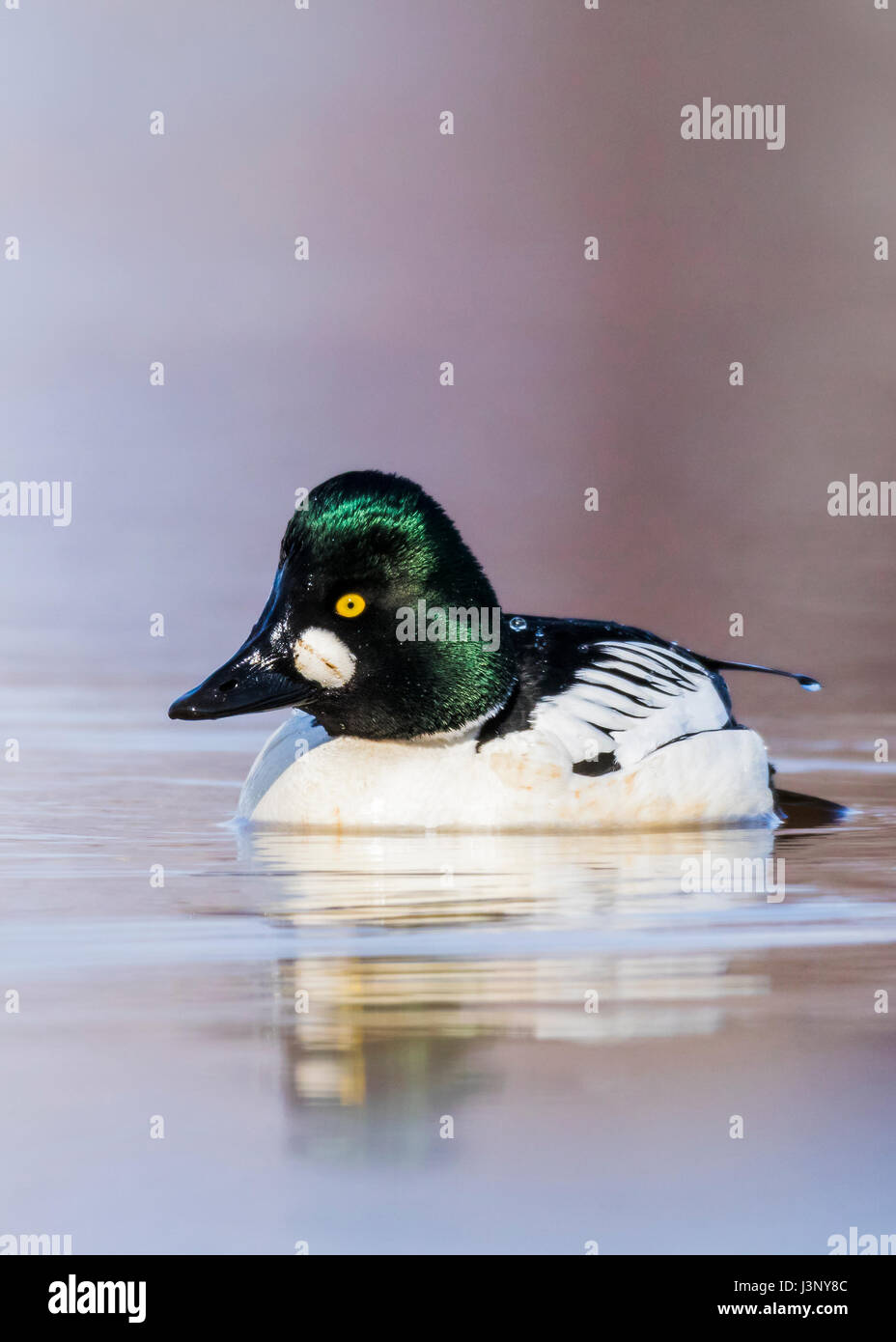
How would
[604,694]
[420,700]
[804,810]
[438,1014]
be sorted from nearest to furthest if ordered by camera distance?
1. [438,1014]
2. [420,700]
3. [604,694]
4. [804,810]

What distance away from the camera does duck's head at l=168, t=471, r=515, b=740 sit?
741 centimetres

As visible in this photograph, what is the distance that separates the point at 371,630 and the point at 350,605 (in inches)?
4.7

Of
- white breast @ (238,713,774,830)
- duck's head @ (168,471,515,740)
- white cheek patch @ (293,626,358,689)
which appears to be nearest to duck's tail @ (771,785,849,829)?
white breast @ (238,713,774,830)

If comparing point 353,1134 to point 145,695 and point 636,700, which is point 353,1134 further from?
point 145,695

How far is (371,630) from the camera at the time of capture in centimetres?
756

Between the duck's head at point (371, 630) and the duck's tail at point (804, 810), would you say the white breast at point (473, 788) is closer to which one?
the duck's head at point (371, 630)

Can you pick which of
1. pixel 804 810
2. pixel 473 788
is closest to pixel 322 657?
pixel 473 788

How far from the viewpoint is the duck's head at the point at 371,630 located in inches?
292

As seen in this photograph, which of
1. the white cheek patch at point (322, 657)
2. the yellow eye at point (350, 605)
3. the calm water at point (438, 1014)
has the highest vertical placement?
the yellow eye at point (350, 605)

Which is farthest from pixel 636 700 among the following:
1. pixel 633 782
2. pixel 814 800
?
pixel 814 800

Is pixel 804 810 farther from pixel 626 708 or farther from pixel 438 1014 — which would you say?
pixel 438 1014

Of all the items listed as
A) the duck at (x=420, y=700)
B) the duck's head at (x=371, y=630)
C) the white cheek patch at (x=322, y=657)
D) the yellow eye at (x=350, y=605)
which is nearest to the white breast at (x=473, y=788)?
the duck at (x=420, y=700)

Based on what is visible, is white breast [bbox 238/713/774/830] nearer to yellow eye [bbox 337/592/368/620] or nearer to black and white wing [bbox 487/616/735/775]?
black and white wing [bbox 487/616/735/775]

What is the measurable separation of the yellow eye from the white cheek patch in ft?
0.29
